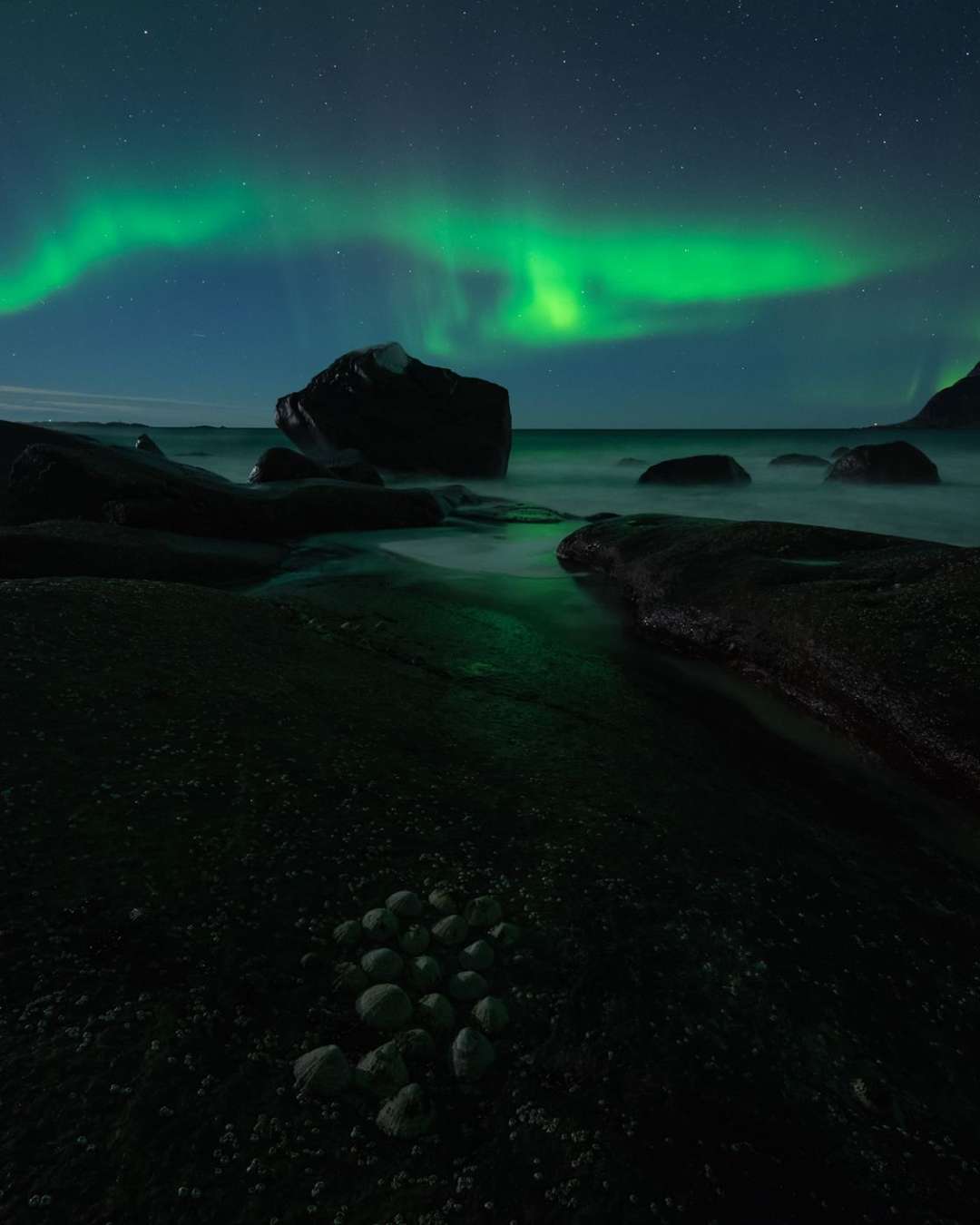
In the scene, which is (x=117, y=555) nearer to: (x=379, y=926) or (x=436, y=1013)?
(x=379, y=926)

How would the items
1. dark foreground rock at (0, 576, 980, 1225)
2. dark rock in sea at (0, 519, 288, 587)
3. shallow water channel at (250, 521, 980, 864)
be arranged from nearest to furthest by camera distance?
dark foreground rock at (0, 576, 980, 1225), shallow water channel at (250, 521, 980, 864), dark rock in sea at (0, 519, 288, 587)

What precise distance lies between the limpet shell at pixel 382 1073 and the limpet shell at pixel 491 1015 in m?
0.26

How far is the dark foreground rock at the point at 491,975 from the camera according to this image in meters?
1.42

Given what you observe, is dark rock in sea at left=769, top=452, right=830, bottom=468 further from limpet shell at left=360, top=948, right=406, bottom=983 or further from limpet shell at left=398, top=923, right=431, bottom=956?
limpet shell at left=360, top=948, right=406, bottom=983

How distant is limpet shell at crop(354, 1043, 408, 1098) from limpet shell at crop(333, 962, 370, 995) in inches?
9.1

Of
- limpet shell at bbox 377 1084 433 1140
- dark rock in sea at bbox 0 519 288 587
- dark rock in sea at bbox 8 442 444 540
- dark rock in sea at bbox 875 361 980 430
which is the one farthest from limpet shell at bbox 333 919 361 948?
→ dark rock in sea at bbox 875 361 980 430

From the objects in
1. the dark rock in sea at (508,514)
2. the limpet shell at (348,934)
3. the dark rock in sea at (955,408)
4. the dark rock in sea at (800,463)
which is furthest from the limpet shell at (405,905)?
the dark rock in sea at (955,408)

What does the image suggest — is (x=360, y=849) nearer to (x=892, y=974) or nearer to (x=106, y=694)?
(x=106, y=694)

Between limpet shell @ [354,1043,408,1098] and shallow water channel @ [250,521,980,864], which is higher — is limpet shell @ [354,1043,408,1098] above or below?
above

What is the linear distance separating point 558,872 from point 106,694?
227 cm

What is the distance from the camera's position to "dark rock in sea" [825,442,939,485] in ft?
82.7

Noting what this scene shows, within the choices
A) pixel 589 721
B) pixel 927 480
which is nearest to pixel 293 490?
pixel 589 721

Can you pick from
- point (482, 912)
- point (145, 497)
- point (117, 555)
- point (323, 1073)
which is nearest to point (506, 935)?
point (482, 912)

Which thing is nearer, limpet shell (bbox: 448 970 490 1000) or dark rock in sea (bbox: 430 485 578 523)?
limpet shell (bbox: 448 970 490 1000)
